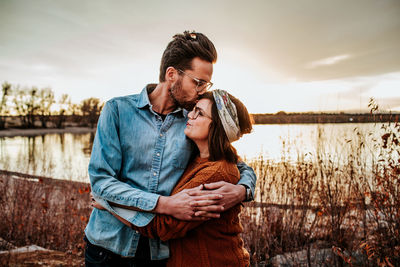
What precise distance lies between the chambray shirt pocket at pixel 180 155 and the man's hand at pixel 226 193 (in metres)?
0.38

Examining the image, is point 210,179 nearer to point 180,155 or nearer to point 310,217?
point 180,155

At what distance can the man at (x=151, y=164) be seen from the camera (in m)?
1.75

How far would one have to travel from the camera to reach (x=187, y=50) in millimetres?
2287

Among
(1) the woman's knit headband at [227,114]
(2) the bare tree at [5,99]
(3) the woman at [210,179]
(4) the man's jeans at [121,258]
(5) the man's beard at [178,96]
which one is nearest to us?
(3) the woman at [210,179]

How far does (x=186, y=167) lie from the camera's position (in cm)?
217

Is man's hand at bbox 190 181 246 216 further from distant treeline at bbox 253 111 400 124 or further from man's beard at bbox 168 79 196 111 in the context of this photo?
distant treeline at bbox 253 111 400 124

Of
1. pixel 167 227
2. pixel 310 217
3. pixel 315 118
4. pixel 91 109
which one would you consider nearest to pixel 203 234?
pixel 167 227

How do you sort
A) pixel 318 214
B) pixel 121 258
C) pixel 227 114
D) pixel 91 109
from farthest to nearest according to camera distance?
pixel 91 109 < pixel 318 214 < pixel 227 114 < pixel 121 258

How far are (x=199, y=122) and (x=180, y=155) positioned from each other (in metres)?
0.29

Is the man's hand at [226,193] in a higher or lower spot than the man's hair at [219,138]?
lower

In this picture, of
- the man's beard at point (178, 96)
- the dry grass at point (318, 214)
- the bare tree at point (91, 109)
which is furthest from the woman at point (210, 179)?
the bare tree at point (91, 109)

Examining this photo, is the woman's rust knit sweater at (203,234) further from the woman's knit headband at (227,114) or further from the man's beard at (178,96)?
the man's beard at (178,96)

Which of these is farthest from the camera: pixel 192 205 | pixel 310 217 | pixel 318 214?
pixel 310 217

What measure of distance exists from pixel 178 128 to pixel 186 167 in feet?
1.02
